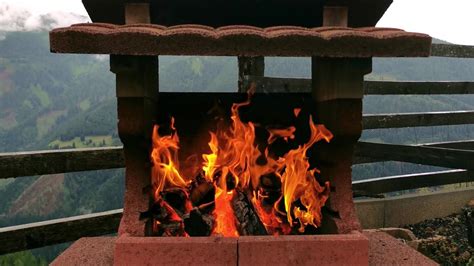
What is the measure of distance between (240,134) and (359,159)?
3.50 meters

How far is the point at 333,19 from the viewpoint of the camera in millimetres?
2859

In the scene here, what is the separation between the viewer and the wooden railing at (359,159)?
4012 mm

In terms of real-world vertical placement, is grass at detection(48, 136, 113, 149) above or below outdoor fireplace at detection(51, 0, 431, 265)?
below

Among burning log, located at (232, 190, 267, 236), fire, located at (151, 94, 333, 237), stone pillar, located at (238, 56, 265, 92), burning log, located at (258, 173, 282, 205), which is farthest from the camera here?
stone pillar, located at (238, 56, 265, 92)

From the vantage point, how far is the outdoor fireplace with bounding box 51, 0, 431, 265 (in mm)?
2350

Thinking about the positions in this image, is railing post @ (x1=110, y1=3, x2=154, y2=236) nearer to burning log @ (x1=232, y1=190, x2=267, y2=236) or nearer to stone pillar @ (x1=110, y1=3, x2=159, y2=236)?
stone pillar @ (x1=110, y1=3, x2=159, y2=236)

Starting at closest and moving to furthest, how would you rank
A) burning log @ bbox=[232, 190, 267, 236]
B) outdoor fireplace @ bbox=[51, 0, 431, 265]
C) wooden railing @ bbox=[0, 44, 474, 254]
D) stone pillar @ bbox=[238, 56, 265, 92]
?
outdoor fireplace @ bbox=[51, 0, 431, 265] < burning log @ bbox=[232, 190, 267, 236] < wooden railing @ bbox=[0, 44, 474, 254] < stone pillar @ bbox=[238, 56, 265, 92]

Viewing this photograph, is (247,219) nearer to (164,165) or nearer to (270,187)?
(270,187)

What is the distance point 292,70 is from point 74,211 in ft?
167

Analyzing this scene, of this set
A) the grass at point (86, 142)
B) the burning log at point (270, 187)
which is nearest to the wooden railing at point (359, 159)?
the burning log at point (270, 187)

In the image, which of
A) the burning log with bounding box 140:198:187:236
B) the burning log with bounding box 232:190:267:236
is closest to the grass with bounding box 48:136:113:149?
the burning log with bounding box 140:198:187:236

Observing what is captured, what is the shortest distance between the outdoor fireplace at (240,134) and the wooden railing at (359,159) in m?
1.45

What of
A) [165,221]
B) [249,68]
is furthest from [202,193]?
[249,68]

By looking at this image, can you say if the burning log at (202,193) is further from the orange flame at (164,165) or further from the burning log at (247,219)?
the burning log at (247,219)
